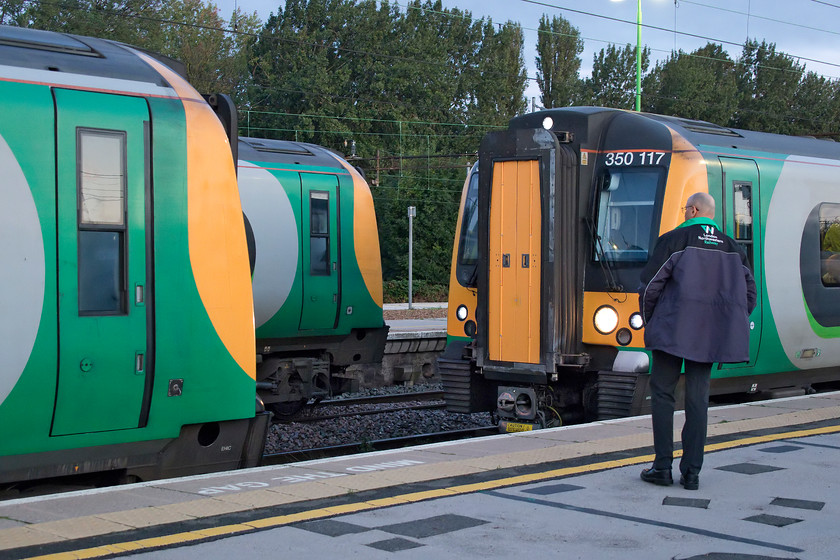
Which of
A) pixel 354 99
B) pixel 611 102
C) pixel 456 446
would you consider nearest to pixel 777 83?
pixel 611 102

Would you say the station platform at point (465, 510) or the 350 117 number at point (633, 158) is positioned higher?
the 350 117 number at point (633, 158)

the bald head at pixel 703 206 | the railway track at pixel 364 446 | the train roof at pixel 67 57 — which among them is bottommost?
the railway track at pixel 364 446

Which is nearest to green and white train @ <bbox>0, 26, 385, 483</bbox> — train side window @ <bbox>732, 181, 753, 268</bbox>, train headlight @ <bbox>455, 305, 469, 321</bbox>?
train headlight @ <bbox>455, 305, 469, 321</bbox>

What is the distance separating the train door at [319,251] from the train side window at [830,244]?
19.4 ft

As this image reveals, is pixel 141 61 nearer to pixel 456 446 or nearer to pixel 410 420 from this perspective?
pixel 456 446

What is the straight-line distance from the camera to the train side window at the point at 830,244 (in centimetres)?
1106

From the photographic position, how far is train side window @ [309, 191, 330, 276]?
1296 cm

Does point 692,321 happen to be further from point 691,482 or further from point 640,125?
point 640,125

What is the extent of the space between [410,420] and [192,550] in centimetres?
868

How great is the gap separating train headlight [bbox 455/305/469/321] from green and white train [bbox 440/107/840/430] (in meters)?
0.02

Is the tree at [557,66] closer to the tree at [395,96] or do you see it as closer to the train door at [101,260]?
the tree at [395,96]

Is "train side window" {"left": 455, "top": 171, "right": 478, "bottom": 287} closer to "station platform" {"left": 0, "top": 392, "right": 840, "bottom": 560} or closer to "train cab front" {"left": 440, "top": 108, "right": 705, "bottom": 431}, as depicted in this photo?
"train cab front" {"left": 440, "top": 108, "right": 705, "bottom": 431}

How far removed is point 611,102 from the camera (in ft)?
201

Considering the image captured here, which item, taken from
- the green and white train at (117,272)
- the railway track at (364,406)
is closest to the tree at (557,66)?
the railway track at (364,406)
